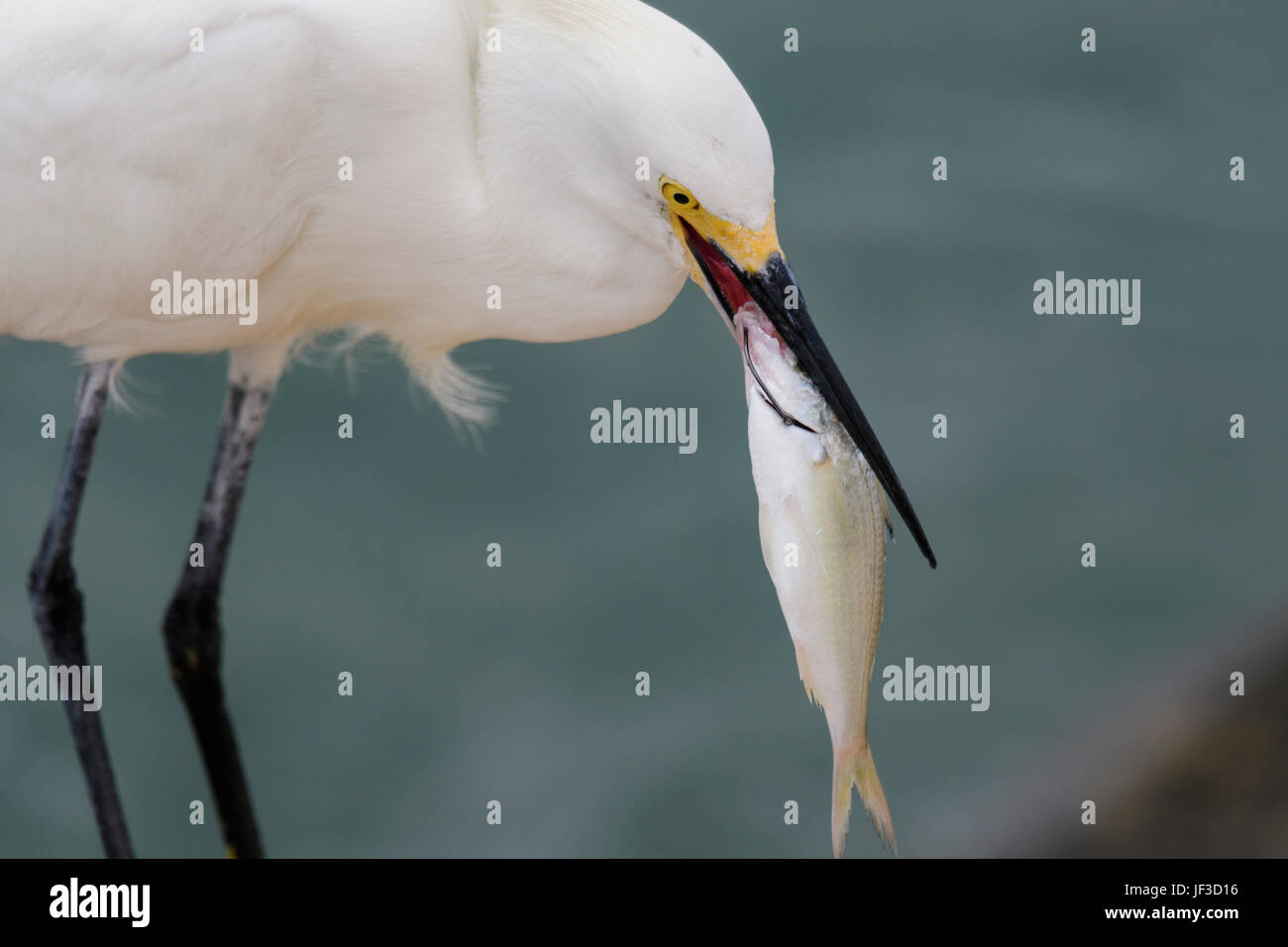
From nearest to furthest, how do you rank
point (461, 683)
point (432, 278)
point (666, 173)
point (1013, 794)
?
point (666, 173)
point (432, 278)
point (1013, 794)
point (461, 683)

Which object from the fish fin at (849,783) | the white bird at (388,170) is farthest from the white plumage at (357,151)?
the fish fin at (849,783)

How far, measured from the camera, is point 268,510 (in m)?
4.26

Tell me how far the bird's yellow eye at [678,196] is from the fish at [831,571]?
1.13 ft

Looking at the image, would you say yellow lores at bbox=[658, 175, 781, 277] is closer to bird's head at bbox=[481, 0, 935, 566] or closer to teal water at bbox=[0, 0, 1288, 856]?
bird's head at bbox=[481, 0, 935, 566]

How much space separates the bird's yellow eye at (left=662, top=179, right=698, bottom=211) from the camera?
2357mm

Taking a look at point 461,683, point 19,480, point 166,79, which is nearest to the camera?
point 166,79

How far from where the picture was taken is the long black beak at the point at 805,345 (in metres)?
2.37

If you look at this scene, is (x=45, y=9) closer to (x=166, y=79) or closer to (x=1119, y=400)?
(x=166, y=79)

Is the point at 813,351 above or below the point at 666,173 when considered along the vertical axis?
below

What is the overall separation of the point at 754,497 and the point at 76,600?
173cm

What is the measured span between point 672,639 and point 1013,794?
910 millimetres

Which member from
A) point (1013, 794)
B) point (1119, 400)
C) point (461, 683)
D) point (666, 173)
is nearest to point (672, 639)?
point (461, 683)

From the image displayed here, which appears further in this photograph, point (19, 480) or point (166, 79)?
point (19, 480)

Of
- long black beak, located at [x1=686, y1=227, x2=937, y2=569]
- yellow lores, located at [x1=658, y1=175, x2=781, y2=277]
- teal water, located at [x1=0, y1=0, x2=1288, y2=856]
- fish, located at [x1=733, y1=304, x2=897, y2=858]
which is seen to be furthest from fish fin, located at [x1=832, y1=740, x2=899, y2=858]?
teal water, located at [x1=0, y1=0, x2=1288, y2=856]
